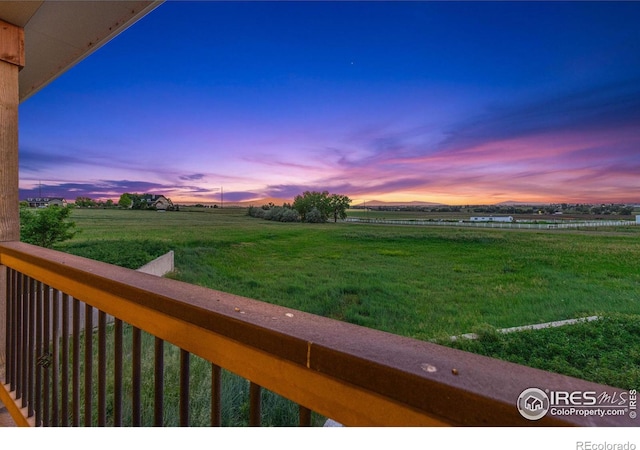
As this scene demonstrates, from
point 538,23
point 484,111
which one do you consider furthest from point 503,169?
point 538,23

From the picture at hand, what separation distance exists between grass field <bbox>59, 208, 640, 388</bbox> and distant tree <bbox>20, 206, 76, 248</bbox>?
0.24 metres

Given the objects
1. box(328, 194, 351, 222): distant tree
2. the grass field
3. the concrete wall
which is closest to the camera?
the grass field

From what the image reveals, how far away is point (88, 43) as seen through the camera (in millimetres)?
1664

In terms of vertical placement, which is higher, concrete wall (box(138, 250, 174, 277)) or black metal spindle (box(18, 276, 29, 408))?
black metal spindle (box(18, 276, 29, 408))

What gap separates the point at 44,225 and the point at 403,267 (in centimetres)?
619

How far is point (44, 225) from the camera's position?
5.88 m

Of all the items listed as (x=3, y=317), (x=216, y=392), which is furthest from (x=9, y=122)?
(x=216, y=392)

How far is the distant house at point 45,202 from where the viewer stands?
5629mm

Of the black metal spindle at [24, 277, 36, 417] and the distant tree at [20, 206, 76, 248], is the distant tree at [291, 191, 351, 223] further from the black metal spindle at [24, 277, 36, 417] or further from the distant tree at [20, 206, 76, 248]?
the black metal spindle at [24, 277, 36, 417]

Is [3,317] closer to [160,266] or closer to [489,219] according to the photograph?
[160,266]

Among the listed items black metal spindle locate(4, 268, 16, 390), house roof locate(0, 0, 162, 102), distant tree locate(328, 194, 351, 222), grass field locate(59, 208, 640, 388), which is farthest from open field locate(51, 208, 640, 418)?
house roof locate(0, 0, 162, 102)

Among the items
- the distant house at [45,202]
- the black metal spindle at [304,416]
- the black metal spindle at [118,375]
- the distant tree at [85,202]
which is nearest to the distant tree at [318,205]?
the distant tree at [85,202]

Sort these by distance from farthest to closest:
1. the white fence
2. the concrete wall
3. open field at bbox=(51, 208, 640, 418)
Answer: the concrete wall, the white fence, open field at bbox=(51, 208, 640, 418)

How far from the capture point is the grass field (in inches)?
114
